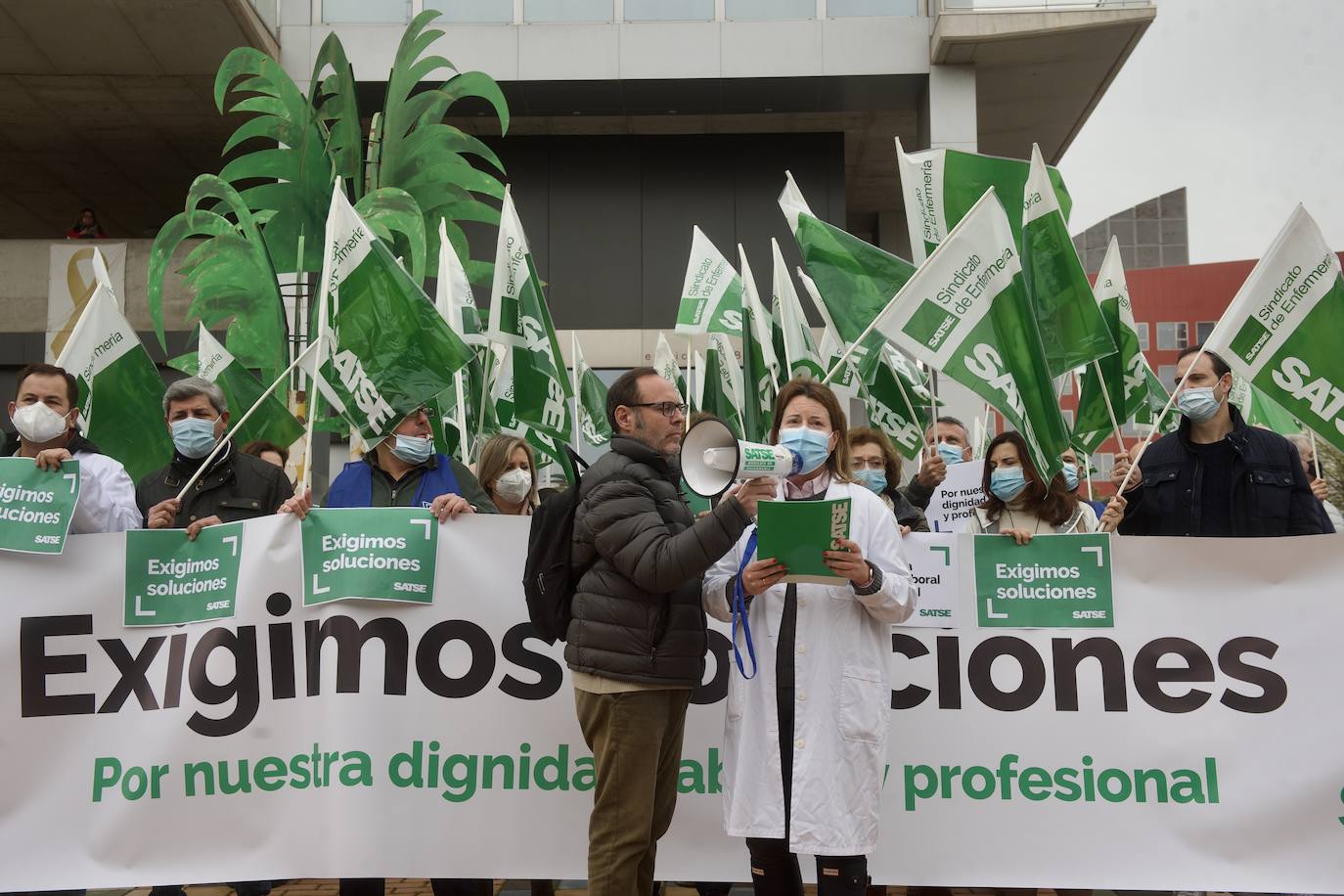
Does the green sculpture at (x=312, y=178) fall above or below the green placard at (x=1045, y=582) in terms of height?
above

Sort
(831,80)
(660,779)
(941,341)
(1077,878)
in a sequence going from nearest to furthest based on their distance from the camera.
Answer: (660,779) < (1077,878) < (941,341) < (831,80)

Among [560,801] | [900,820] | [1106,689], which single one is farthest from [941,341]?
[560,801]

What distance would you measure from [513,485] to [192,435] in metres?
1.49

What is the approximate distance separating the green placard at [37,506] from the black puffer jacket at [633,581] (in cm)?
231

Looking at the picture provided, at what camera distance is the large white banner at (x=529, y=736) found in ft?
16.1

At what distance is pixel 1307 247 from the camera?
212 inches

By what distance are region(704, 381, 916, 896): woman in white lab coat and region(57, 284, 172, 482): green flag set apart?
3759mm

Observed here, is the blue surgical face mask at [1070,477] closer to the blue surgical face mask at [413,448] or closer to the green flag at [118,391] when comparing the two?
the blue surgical face mask at [413,448]

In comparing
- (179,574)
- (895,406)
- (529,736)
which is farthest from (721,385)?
(179,574)

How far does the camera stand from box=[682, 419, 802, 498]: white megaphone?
142 inches

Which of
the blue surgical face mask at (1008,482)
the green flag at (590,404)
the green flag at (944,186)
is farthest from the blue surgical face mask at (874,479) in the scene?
the green flag at (590,404)

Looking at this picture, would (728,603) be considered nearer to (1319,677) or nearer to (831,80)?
(1319,677)

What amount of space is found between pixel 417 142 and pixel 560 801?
39.1 feet

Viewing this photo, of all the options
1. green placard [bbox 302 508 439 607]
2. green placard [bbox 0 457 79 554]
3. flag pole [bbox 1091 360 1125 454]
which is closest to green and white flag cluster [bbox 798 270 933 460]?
flag pole [bbox 1091 360 1125 454]
